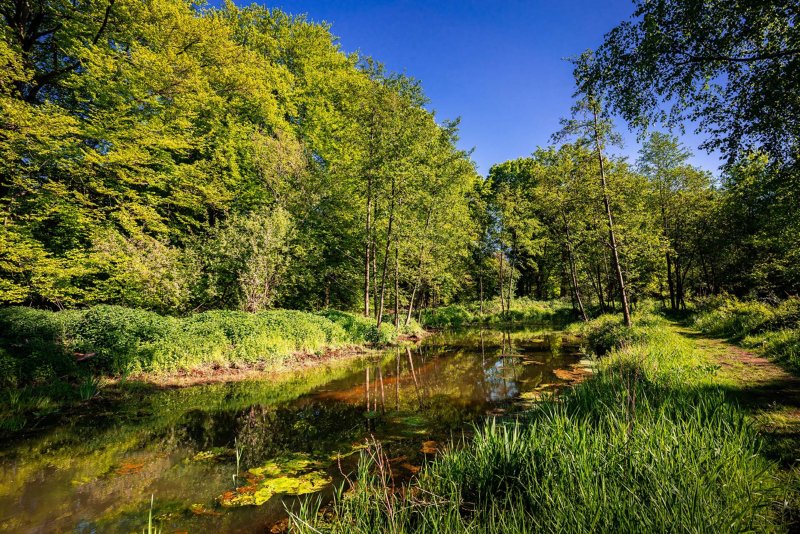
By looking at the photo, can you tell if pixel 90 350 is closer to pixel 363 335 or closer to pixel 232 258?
pixel 232 258

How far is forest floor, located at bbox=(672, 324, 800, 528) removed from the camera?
3607 mm

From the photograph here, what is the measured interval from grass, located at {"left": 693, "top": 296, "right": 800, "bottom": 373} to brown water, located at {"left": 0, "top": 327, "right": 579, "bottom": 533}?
5.18 m

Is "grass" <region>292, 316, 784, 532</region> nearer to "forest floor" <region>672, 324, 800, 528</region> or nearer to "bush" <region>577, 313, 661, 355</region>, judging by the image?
"forest floor" <region>672, 324, 800, 528</region>

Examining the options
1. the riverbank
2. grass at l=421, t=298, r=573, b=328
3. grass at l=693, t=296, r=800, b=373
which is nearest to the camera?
the riverbank

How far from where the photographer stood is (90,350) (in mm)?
9461

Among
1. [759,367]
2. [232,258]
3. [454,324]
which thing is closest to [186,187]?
[232,258]

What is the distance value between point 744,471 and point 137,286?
18926 mm

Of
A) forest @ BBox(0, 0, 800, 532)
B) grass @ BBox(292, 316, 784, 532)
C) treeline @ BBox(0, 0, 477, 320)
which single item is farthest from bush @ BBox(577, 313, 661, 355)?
treeline @ BBox(0, 0, 477, 320)

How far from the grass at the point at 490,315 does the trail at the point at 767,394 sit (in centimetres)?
2093

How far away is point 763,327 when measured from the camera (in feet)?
38.6

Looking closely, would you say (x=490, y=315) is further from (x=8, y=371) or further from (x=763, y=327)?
(x=8, y=371)

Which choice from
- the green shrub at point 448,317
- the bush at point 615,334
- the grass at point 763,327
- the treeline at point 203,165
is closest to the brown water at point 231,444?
the bush at point 615,334

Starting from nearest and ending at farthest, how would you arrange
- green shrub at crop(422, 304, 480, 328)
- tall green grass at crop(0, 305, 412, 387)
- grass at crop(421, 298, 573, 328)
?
tall green grass at crop(0, 305, 412, 387), green shrub at crop(422, 304, 480, 328), grass at crop(421, 298, 573, 328)

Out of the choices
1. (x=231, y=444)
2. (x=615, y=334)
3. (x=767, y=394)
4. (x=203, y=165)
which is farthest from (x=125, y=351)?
(x=615, y=334)
